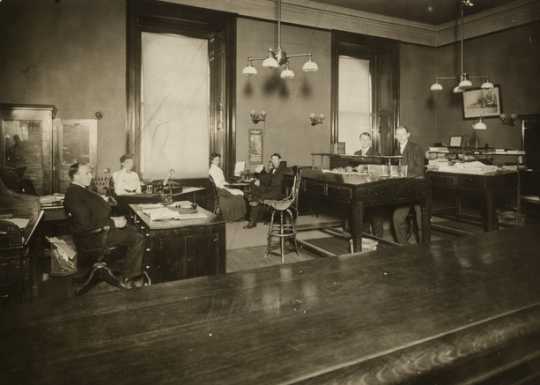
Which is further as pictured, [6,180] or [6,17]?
[6,17]

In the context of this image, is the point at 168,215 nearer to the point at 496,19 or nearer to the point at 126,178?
the point at 126,178

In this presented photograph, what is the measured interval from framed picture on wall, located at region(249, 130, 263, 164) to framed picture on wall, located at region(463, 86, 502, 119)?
17.6ft

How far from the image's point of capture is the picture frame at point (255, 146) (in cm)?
902

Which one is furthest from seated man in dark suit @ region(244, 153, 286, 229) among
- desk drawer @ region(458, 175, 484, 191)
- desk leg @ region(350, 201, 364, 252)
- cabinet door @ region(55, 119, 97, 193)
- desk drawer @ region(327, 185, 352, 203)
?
desk drawer @ region(458, 175, 484, 191)

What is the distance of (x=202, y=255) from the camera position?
3.85m

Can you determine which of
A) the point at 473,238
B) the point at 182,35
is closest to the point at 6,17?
the point at 182,35

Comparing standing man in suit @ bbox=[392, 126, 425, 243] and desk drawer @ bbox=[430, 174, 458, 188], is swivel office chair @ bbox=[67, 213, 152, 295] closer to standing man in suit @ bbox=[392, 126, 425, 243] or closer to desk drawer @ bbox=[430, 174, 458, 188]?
standing man in suit @ bbox=[392, 126, 425, 243]

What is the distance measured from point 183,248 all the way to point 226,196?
441 centimetres

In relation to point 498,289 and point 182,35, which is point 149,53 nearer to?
point 182,35

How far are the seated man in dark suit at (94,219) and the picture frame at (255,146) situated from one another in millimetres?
5032

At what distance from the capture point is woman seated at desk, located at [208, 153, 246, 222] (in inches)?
321

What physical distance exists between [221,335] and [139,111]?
7.90m

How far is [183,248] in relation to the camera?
12.4ft

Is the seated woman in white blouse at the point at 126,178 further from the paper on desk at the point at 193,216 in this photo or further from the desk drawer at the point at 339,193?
the desk drawer at the point at 339,193
